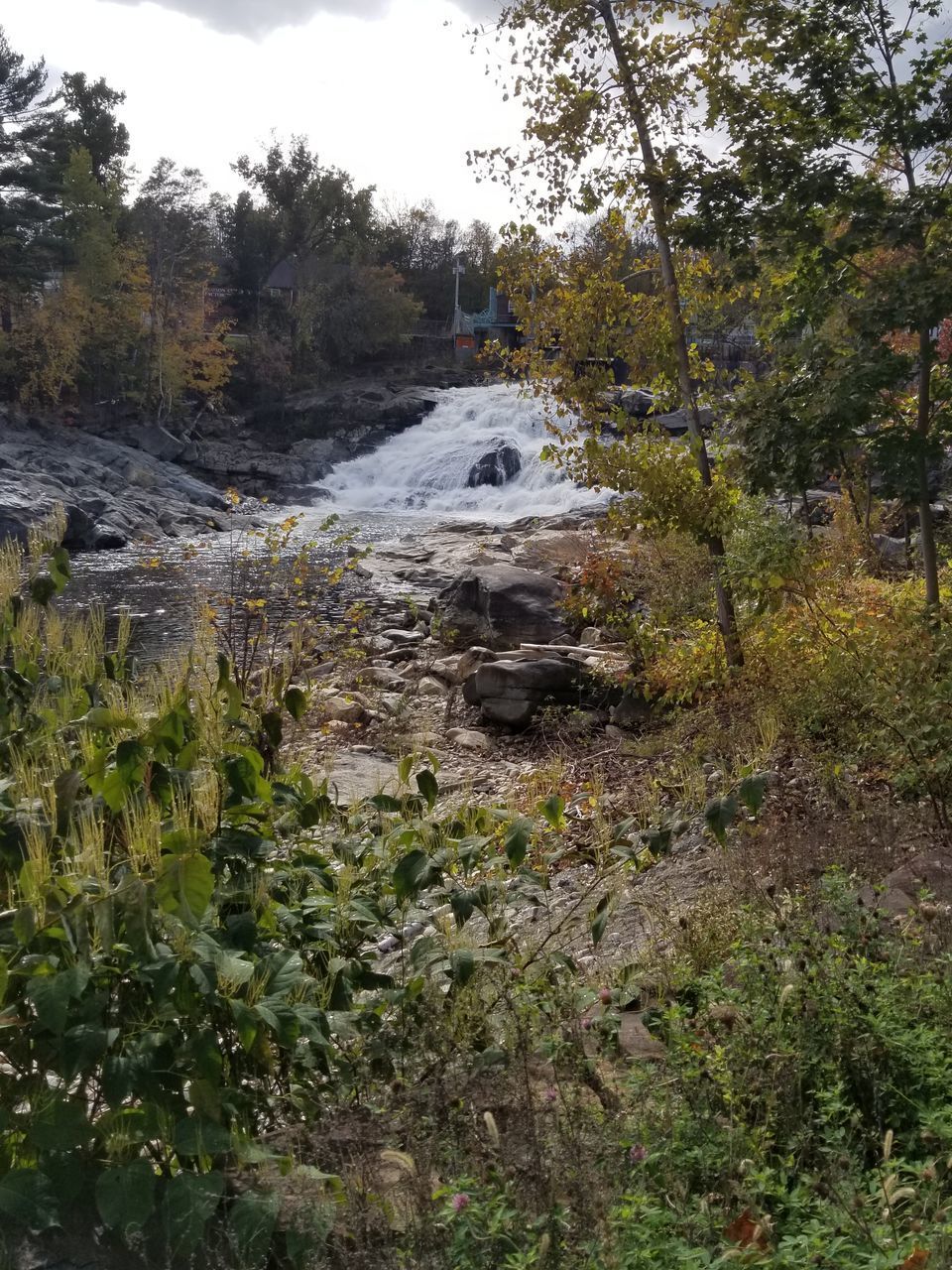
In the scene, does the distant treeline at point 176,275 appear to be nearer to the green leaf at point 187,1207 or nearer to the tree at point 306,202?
the tree at point 306,202

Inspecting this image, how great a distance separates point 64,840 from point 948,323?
821 cm

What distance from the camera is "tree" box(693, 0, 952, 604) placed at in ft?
19.2

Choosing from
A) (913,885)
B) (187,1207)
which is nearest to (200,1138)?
(187,1207)

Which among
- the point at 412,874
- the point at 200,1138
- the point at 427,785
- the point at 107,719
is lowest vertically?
the point at 200,1138

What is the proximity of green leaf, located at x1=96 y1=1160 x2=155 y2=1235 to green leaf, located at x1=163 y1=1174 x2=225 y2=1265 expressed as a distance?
1.4 inches

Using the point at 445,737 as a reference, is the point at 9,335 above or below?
above

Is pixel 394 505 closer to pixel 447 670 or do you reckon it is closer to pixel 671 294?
pixel 447 670

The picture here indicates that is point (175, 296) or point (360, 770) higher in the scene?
point (175, 296)

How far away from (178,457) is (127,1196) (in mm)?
34417

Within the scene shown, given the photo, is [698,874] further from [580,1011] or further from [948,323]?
[948,323]

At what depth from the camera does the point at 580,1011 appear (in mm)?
2846

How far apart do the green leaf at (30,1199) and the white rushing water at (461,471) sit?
73.3 ft

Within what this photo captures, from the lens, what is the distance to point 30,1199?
2000 mm

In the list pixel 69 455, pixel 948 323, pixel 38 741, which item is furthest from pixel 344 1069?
pixel 69 455
